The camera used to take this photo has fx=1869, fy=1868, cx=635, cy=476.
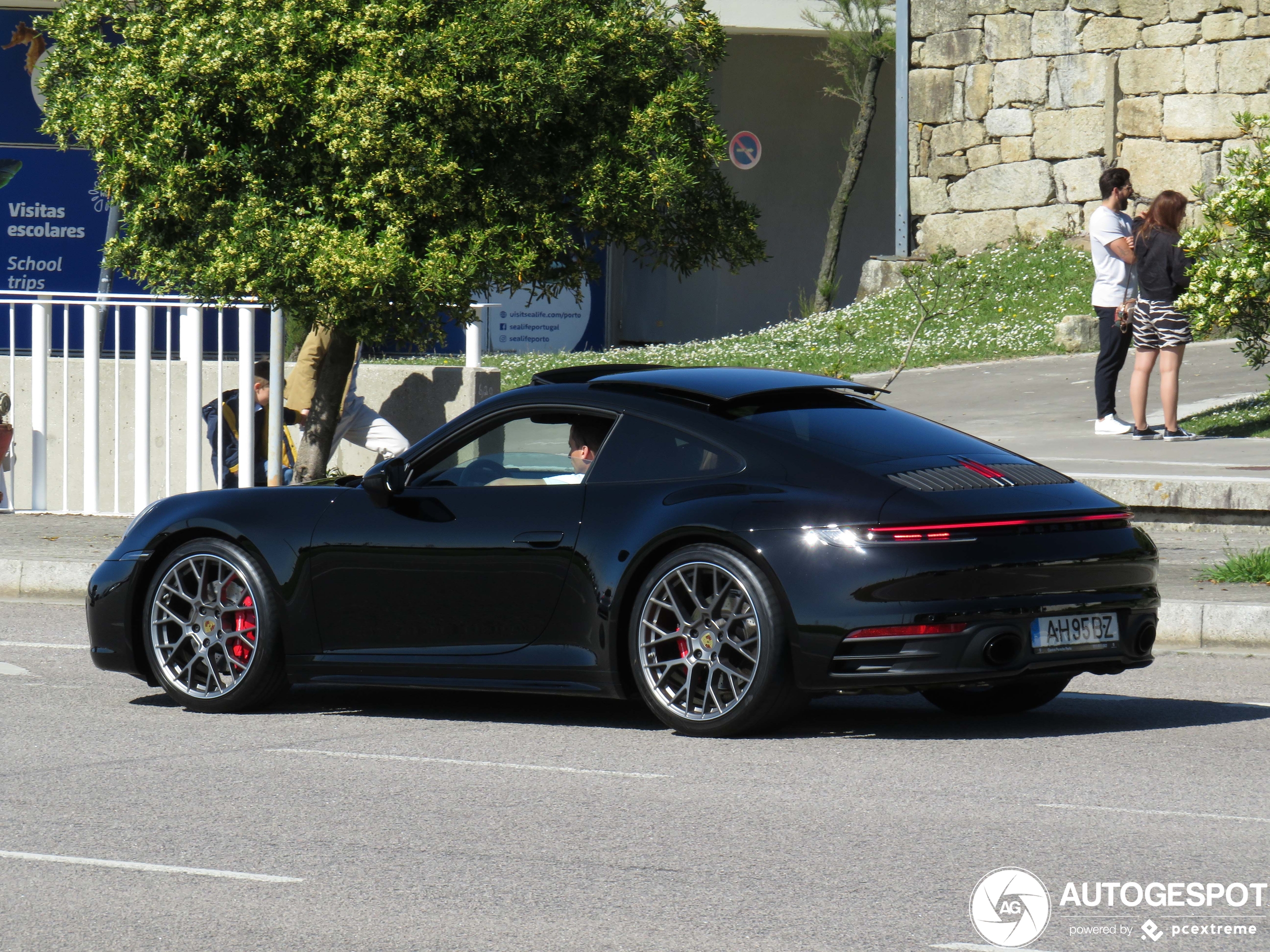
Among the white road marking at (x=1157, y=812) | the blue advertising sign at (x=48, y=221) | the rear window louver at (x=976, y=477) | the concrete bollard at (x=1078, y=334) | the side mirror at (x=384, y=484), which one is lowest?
the white road marking at (x=1157, y=812)

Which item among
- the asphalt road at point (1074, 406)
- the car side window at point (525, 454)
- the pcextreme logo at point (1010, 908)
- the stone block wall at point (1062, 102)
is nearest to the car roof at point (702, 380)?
the car side window at point (525, 454)

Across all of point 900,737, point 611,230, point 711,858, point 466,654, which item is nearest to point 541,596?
point 466,654

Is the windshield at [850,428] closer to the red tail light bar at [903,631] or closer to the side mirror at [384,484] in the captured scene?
the red tail light bar at [903,631]

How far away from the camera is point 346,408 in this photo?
47.7 feet

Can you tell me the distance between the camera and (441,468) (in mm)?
7539

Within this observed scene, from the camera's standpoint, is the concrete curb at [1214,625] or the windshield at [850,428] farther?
the concrete curb at [1214,625]

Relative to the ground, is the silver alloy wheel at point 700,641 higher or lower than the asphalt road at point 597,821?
higher

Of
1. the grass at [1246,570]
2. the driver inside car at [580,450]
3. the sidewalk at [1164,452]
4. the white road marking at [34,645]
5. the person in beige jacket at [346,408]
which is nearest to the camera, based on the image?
the driver inside car at [580,450]

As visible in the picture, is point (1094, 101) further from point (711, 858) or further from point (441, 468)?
point (711, 858)

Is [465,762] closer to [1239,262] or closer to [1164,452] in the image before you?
[1164,452]

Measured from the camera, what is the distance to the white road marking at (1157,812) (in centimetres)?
554

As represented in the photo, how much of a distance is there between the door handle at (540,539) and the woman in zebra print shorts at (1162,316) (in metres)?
8.74

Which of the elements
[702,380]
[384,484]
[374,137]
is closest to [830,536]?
[702,380]
